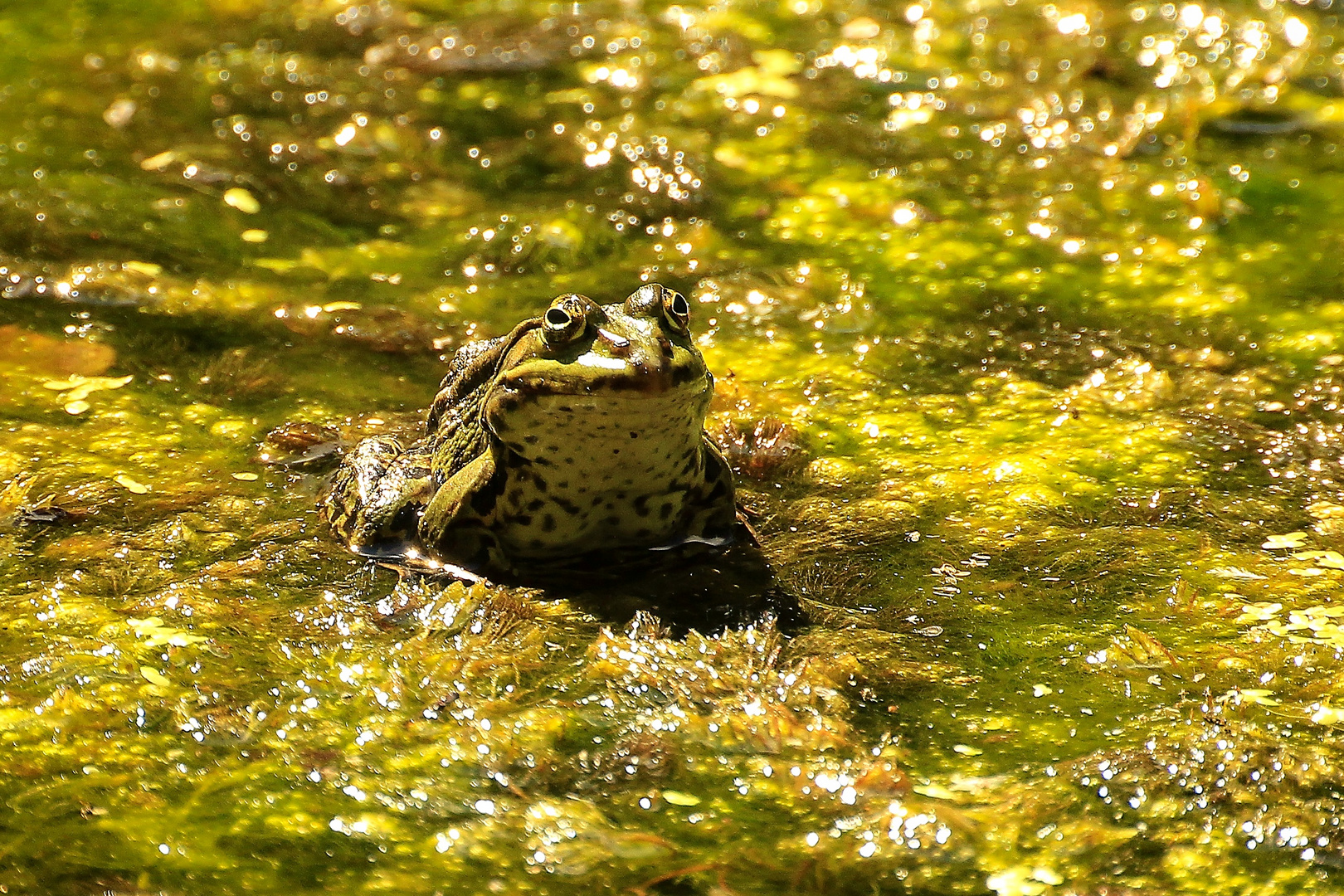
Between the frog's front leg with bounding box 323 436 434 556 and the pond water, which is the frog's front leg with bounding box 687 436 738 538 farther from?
the frog's front leg with bounding box 323 436 434 556

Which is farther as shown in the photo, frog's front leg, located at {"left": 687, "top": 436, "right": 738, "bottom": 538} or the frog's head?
frog's front leg, located at {"left": 687, "top": 436, "right": 738, "bottom": 538}

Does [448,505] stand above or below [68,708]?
above

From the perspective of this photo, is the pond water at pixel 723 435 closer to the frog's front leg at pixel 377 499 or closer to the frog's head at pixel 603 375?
the frog's front leg at pixel 377 499

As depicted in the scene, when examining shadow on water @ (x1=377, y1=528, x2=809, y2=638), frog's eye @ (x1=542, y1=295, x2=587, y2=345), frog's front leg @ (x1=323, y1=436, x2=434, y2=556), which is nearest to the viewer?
frog's eye @ (x1=542, y1=295, x2=587, y2=345)

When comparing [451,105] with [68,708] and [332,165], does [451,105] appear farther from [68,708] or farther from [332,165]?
[68,708]

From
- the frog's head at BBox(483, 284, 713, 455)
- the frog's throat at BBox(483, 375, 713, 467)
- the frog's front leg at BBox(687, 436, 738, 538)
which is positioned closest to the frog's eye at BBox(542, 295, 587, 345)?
the frog's head at BBox(483, 284, 713, 455)

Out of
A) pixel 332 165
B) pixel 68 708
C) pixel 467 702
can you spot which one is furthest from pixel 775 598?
pixel 332 165
